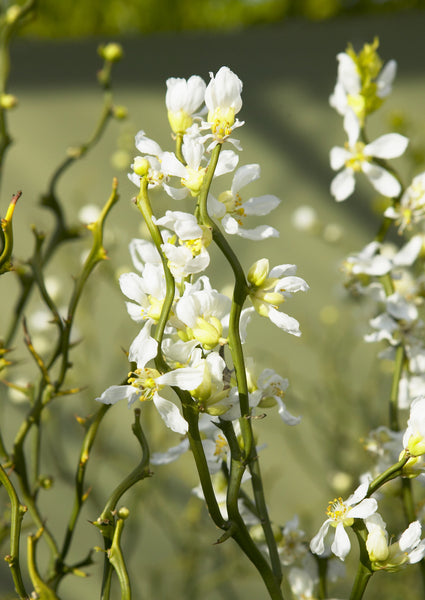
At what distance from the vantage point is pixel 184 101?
1.08 ft

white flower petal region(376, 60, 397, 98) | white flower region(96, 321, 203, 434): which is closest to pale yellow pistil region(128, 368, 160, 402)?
white flower region(96, 321, 203, 434)

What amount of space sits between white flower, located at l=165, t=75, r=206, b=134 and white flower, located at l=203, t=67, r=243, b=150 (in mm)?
20

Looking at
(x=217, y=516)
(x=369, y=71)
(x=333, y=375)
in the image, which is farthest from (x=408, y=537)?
(x=333, y=375)

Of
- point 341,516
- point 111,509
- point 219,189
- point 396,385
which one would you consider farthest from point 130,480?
point 219,189

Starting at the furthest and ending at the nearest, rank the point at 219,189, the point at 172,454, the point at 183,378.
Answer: the point at 219,189
the point at 172,454
the point at 183,378

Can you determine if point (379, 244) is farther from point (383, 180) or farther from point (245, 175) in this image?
point (245, 175)

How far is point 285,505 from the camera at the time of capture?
1293 mm

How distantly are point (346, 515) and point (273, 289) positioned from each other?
13cm

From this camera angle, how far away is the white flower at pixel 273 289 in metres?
0.32

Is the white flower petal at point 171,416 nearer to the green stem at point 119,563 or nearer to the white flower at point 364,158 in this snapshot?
the green stem at point 119,563

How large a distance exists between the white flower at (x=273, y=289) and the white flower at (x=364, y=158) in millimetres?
184

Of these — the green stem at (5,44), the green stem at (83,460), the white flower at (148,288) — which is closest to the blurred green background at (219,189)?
the green stem at (5,44)

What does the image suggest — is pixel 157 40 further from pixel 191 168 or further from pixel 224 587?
pixel 224 587

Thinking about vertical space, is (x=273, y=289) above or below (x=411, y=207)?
below
